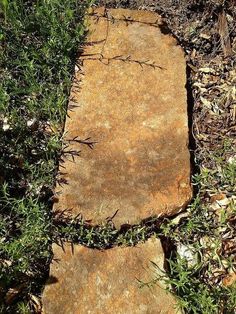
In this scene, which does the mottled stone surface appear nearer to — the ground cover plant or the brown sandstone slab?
the ground cover plant

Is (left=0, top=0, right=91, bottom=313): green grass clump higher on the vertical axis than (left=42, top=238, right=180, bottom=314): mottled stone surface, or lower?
higher

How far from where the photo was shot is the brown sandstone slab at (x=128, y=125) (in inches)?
105

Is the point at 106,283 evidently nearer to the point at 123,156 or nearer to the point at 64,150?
the point at 123,156

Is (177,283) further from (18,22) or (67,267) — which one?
(18,22)

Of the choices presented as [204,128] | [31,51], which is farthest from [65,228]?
[31,51]

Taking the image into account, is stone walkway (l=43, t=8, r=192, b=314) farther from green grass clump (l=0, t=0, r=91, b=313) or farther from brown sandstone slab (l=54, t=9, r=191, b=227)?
green grass clump (l=0, t=0, r=91, b=313)

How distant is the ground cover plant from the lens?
8.45 ft

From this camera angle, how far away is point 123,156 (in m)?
2.79

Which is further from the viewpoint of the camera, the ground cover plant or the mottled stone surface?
the ground cover plant

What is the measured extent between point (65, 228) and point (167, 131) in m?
0.84

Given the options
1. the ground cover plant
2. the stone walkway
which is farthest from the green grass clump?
the stone walkway

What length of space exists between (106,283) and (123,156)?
0.75 metres

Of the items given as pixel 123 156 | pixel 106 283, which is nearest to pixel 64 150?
pixel 123 156

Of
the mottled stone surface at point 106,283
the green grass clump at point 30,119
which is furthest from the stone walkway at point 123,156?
→ the green grass clump at point 30,119
